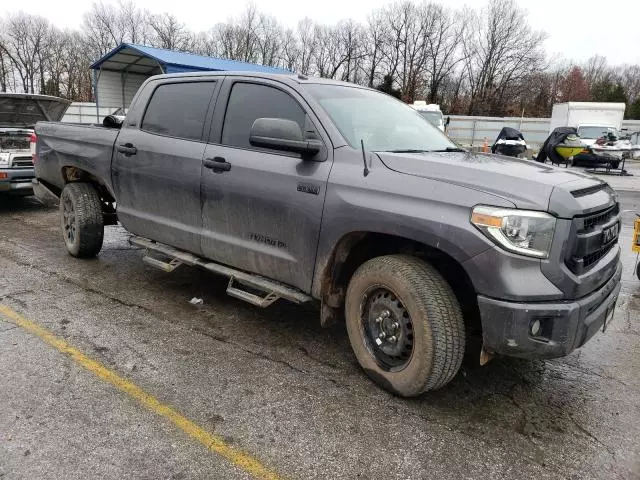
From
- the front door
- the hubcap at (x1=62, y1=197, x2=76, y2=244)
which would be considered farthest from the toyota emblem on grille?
the hubcap at (x1=62, y1=197, x2=76, y2=244)

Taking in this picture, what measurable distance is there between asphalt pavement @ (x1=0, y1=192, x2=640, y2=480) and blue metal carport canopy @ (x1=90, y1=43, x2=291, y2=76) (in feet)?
54.3

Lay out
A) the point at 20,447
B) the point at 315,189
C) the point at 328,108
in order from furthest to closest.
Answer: the point at 328,108, the point at 315,189, the point at 20,447

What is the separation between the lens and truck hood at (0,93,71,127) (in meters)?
8.48

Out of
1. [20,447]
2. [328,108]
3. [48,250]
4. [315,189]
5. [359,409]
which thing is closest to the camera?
[20,447]

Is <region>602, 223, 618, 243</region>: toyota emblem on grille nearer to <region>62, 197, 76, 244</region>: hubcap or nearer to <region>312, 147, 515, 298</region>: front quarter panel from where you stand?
<region>312, 147, 515, 298</region>: front quarter panel

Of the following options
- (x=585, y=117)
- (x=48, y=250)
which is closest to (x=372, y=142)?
(x=48, y=250)

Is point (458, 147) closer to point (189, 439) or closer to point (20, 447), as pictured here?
point (189, 439)

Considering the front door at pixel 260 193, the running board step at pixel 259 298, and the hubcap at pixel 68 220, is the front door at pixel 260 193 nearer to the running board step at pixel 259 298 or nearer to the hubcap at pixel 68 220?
the running board step at pixel 259 298

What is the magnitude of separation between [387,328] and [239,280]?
50.0 inches

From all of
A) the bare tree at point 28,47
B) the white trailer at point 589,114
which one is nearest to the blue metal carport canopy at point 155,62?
the white trailer at point 589,114

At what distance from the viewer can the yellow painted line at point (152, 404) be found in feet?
8.18

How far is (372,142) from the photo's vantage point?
3490 millimetres

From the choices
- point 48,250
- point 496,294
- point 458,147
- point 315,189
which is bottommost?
point 48,250

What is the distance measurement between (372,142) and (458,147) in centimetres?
96
